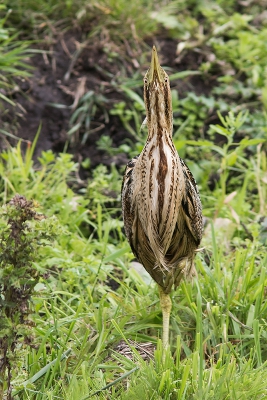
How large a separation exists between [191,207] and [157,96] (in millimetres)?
685

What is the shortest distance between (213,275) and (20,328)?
156 centimetres

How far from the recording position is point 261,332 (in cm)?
417

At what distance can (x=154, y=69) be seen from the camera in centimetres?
374

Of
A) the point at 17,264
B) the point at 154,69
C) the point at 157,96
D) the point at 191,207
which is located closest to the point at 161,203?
the point at 191,207

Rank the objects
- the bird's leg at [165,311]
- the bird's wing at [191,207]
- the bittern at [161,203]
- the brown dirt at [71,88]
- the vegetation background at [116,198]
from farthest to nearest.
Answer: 1. the brown dirt at [71,88]
2. the bird's leg at [165,311]
3. the bird's wing at [191,207]
4. the bittern at [161,203]
5. the vegetation background at [116,198]

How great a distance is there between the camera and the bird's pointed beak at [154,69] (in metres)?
3.73

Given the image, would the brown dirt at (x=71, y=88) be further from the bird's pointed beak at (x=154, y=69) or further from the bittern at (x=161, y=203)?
the bird's pointed beak at (x=154, y=69)

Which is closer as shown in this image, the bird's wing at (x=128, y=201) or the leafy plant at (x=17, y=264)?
the leafy plant at (x=17, y=264)

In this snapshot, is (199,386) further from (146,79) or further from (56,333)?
(146,79)

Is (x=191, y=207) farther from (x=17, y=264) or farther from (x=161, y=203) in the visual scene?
(x=17, y=264)

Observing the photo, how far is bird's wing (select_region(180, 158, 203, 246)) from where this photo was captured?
4.07 meters

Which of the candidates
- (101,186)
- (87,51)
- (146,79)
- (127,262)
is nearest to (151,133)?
(146,79)

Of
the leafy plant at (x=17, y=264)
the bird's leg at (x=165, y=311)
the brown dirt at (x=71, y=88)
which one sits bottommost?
the bird's leg at (x=165, y=311)

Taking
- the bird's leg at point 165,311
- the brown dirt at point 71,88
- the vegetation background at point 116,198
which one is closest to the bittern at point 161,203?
the bird's leg at point 165,311
